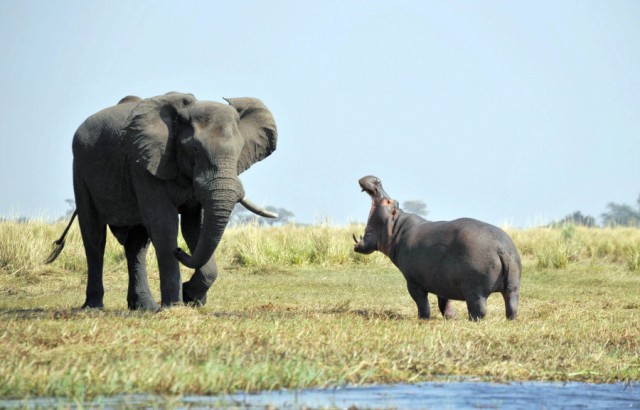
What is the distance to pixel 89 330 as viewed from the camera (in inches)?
359

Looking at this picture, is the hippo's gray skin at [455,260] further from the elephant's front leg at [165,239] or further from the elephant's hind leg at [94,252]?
the elephant's hind leg at [94,252]

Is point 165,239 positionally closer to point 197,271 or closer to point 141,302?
point 197,271

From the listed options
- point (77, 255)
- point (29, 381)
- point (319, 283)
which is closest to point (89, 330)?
point (29, 381)

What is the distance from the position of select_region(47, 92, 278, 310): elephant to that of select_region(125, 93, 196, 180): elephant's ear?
1cm

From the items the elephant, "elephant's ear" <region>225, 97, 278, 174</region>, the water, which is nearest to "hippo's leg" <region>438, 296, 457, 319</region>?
the elephant

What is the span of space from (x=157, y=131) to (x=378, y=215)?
8.31ft

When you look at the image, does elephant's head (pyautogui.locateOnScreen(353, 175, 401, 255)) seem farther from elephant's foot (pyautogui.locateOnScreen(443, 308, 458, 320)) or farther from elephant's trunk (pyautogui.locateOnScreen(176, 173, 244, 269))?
elephant's trunk (pyautogui.locateOnScreen(176, 173, 244, 269))

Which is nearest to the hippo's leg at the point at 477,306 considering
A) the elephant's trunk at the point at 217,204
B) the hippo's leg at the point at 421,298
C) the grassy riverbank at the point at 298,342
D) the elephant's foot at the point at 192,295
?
the grassy riverbank at the point at 298,342

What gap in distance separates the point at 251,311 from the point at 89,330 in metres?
3.54

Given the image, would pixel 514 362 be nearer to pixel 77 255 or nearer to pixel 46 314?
pixel 46 314

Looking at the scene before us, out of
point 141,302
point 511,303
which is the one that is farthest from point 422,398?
point 141,302

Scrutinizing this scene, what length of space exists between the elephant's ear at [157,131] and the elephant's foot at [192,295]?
A: 1.45m

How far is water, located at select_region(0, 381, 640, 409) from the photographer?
22.2 feet

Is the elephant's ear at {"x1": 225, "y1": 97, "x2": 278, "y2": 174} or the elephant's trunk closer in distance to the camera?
the elephant's trunk
